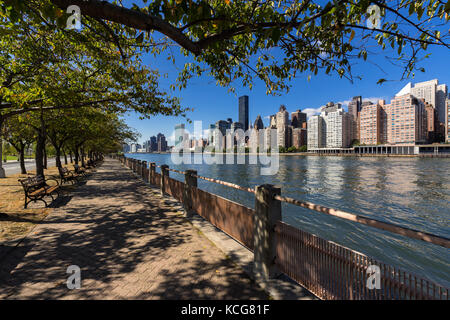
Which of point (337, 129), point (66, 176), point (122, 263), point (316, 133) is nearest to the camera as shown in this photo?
point (122, 263)

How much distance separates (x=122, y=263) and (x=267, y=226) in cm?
286

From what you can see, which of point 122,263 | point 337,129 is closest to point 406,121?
point 337,129

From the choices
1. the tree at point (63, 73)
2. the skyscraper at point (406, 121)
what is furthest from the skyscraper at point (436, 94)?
the tree at point (63, 73)

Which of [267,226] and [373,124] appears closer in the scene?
[267,226]

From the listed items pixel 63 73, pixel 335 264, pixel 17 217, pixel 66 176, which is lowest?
pixel 17 217

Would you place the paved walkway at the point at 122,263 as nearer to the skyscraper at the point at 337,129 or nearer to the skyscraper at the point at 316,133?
the skyscraper at the point at 316,133

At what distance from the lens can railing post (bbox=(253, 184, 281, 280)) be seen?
3189mm

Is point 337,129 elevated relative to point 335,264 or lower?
elevated

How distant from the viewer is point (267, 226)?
322cm

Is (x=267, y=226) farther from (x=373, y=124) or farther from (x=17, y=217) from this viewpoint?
(x=373, y=124)

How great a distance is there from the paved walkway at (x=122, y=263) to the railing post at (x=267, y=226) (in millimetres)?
332

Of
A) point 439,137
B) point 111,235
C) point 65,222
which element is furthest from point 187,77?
point 439,137
